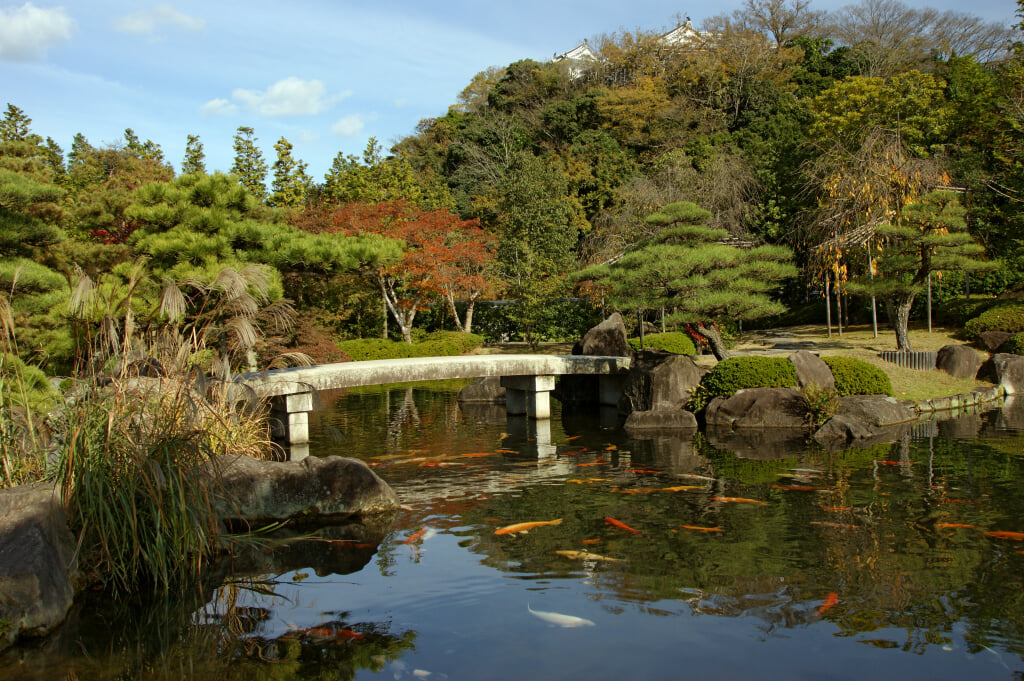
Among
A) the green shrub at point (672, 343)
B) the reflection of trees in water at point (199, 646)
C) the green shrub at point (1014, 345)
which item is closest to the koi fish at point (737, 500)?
the reflection of trees in water at point (199, 646)

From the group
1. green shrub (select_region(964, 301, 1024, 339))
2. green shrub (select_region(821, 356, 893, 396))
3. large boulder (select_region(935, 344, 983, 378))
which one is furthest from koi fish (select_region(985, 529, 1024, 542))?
green shrub (select_region(964, 301, 1024, 339))

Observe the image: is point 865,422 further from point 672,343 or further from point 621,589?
point 621,589

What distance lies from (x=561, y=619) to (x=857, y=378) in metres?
8.85

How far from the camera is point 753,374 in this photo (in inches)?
468

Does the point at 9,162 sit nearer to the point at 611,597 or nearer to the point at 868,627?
the point at 611,597

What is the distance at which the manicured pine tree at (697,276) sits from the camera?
11992 mm

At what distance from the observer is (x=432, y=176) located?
1210 inches

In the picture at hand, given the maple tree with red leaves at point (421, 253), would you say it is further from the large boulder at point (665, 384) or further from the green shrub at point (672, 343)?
the large boulder at point (665, 384)

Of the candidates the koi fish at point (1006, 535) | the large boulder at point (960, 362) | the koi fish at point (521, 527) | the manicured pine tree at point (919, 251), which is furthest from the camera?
the manicured pine tree at point (919, 251)

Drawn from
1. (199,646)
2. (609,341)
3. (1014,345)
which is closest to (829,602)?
(199,646)

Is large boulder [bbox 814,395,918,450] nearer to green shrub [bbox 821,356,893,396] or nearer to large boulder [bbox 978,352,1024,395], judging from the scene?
green shrub [bbox 821,356,893,396]

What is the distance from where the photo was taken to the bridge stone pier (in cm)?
1082

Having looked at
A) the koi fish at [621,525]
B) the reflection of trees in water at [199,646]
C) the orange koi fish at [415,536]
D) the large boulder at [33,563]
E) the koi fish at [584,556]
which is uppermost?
the large boulder at [33,563]

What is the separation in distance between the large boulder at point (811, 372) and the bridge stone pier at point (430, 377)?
2838 mm
